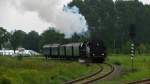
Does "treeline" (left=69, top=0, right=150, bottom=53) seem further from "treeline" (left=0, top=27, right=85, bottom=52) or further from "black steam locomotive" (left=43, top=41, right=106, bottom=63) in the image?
"black steam locomotive" (left=43, top=41, right=106, bottom=63)

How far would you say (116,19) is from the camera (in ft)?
393

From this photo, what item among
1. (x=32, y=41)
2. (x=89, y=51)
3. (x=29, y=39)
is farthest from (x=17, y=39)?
(x=89, y=51)

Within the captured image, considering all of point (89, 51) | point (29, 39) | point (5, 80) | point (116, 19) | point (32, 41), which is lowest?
point (5, 80)

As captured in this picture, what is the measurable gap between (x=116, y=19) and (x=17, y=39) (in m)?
29.4

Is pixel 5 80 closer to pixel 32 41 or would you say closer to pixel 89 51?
pixel 89 51

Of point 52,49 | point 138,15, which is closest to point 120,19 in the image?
point 138,15

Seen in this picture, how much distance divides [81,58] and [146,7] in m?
68.5

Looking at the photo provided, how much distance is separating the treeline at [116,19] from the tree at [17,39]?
73.5ft

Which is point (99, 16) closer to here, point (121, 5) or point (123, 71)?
point (121, 5)

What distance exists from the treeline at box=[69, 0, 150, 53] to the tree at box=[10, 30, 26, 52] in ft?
73.5

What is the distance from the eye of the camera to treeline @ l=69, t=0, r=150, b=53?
113500 mm

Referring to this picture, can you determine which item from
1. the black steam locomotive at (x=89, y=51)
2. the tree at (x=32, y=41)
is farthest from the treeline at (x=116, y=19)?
the black steam locomotive at (x=89, y=51)

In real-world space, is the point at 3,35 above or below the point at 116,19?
below

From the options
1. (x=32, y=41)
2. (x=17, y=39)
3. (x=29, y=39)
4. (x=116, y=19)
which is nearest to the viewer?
(x=116, y=19)
